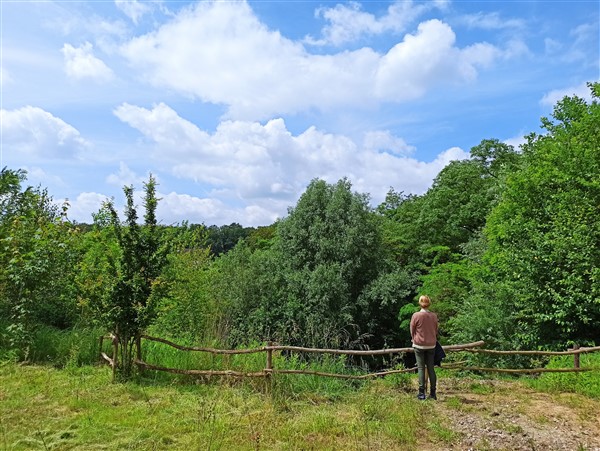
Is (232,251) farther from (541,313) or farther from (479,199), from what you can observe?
(541,313)

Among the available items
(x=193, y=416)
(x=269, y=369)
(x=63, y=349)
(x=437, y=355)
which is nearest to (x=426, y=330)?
(x=437, y=355)

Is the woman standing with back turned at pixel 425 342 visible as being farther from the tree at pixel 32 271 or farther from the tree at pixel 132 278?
the tree at pixel 32 271

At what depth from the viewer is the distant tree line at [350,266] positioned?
8992 mm

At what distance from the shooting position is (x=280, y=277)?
2191 cm

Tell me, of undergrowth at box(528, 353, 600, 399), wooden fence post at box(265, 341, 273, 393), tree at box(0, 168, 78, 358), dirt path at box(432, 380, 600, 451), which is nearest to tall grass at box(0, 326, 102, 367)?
tree at box(0, 168, 78, 358)

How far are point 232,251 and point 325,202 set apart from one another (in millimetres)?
5535

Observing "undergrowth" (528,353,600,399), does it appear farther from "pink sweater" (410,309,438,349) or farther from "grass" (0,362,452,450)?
"grass" (0,362,452,450)

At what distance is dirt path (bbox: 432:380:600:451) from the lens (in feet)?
18.9

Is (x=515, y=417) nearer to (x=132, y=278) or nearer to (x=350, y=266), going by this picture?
(x=132, y=278)

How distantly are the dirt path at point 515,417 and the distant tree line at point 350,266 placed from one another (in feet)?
7.61

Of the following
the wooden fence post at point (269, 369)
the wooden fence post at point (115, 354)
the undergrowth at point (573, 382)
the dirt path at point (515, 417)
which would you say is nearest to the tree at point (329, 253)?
the undergrowth at point (573, 382)

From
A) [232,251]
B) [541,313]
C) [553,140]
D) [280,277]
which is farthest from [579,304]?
[232,251]

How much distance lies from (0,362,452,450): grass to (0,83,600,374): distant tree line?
4.14ft

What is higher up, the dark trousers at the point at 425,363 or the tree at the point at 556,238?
the tree at the point at 556,238
